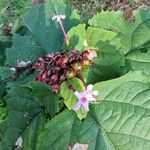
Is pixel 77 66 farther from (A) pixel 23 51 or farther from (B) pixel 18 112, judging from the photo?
(A) pixel 23 51

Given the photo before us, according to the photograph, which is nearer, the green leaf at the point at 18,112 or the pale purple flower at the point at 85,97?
the pale purple flower at the point at 85,97

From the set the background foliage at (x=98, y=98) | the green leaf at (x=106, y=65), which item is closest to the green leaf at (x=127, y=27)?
the background foliage at (x=98, y=98)

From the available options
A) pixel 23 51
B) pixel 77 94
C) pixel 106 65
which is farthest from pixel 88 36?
pixel 23 51

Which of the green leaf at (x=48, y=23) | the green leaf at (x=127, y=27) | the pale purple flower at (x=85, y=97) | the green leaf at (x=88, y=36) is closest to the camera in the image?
the pale purple flower at (x=85, y=97)

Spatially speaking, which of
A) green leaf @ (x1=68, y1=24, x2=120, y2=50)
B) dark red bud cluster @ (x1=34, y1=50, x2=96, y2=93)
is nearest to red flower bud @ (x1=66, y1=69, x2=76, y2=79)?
dark red bud cluster @ (x1=34, y1=50, x2=96, y2=93)

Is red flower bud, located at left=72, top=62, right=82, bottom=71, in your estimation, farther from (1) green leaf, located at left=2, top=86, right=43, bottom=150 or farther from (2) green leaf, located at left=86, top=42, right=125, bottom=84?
(1) green leaf, located at left=2, top=86, right=43, bottom=150

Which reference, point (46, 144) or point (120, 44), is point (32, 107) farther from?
point (120, 44)

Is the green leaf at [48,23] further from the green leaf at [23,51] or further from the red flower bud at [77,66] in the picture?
the red flower bud at [77,66]
